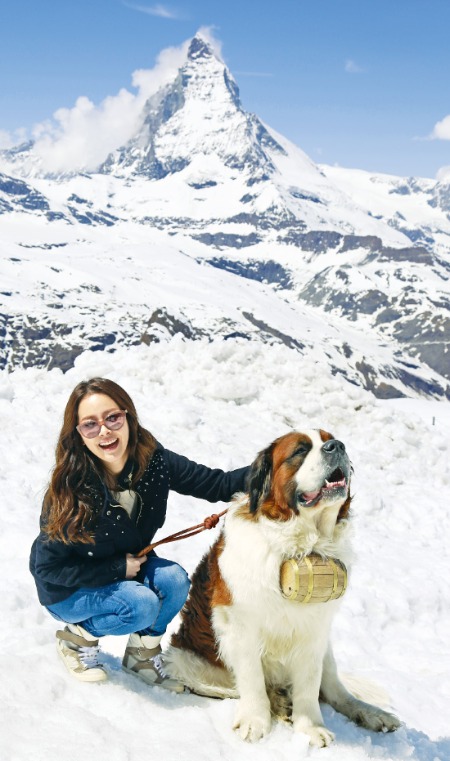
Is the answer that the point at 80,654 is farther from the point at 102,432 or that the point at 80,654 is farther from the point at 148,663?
the point at 102,432

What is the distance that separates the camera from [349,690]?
4492mm

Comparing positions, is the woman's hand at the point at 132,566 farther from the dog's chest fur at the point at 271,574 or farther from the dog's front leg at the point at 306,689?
the dog's front leg at the point at 306,689

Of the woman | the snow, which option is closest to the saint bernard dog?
the snow

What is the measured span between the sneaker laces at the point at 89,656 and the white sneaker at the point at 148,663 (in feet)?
0.82

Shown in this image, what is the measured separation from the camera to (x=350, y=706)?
13.8 ft

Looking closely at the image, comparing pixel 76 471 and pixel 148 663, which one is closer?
pixel 76 471

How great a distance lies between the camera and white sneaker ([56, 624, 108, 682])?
13.1 feet

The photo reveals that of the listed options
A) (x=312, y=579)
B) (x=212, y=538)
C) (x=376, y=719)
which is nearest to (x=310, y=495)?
(x=312, y=579)

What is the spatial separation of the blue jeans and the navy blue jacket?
81 millimetres

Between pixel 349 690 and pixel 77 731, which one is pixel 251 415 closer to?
pixel 349 690

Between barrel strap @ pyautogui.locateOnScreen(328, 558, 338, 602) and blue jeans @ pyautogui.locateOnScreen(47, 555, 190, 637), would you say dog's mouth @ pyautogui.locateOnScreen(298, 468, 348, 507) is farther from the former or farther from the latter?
blue jeans @ pyautogui.locateOnScreen(47, 555, 190, 637)

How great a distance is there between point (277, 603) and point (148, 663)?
3.70ft

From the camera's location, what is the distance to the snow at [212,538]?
3.59 meters

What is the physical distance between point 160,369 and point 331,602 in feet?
31.5
